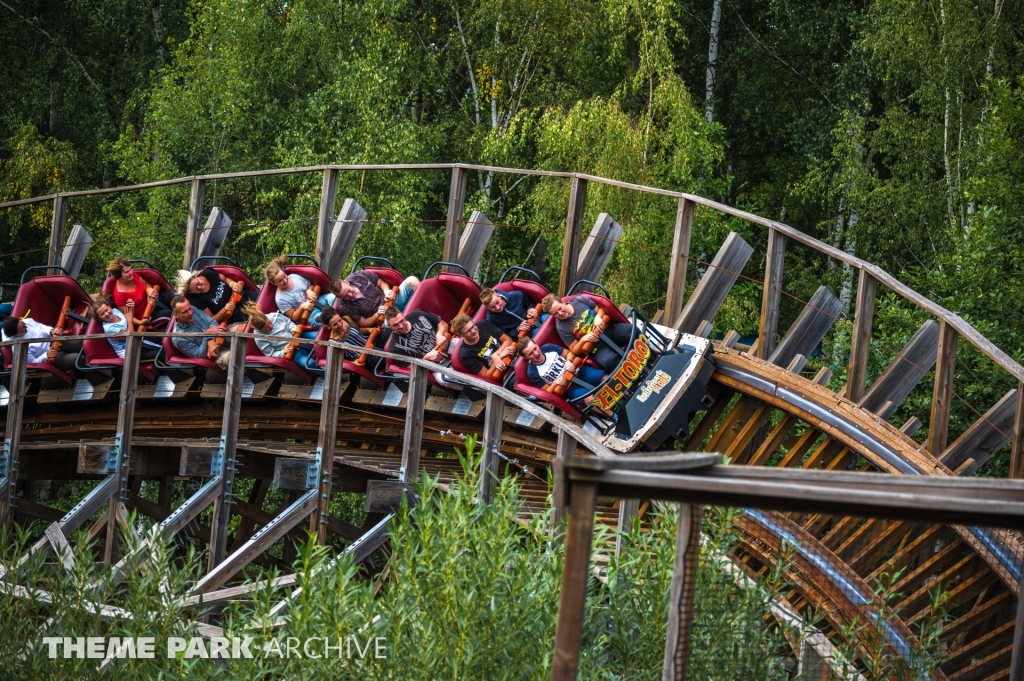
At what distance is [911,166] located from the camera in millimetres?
16312

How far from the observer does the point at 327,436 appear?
6.93 metres

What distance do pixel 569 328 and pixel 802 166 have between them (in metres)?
11.9

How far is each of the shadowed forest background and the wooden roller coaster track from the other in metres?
5.49

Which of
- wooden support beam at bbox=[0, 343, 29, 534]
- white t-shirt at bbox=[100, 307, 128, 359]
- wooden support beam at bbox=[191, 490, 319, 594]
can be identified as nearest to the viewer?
wooden support beam at bbox=[191, 490, 319, 594]

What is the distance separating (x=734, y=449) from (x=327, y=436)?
246 centimetres

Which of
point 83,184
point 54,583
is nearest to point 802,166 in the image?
point 83,184

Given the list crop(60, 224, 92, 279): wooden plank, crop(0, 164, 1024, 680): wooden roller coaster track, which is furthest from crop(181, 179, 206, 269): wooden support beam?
crop(0, 164, 1024, 680): wooden roller coaster track

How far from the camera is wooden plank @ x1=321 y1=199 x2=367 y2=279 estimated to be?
1017cm

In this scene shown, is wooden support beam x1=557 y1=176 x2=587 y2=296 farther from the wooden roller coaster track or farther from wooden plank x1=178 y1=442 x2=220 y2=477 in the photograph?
wooden plank x1=178 y1=442 x2=220 y2=477

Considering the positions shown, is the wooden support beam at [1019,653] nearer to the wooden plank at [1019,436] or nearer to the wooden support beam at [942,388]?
the wooden plank at [1019,436]

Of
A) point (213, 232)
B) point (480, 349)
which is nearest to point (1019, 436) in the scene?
point (480, 349)

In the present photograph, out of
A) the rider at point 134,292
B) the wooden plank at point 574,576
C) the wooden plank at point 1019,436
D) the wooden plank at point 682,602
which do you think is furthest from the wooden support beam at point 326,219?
the wooden plank at point 574,576

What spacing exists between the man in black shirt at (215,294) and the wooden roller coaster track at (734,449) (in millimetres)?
729

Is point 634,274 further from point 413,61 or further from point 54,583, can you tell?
point 54,583
